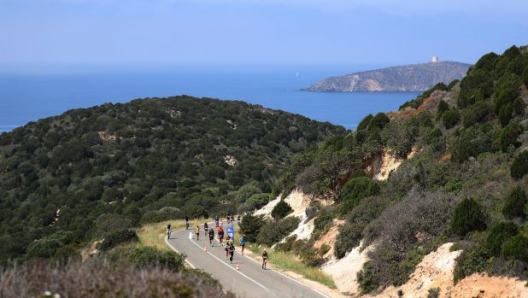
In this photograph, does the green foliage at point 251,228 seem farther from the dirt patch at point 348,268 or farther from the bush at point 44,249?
the bush at point 44,249

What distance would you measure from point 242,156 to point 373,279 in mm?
57360

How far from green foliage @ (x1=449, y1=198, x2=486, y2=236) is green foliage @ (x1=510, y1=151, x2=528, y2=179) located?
7.33 ft

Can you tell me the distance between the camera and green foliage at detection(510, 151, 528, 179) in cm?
2036

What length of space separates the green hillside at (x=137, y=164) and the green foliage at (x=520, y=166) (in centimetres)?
2585

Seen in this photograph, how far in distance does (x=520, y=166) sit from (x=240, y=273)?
10.6 m

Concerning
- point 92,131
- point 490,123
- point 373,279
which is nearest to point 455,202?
point 373,279

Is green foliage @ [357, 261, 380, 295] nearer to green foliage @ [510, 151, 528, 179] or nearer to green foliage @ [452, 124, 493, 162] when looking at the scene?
green foliage @ [510, 151, 528, 179]

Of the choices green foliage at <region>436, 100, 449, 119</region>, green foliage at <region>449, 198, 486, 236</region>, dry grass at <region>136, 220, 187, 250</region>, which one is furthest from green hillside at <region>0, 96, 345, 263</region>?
green foliage at <region>449, 198, 486, 236</region>

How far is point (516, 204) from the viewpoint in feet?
59.4

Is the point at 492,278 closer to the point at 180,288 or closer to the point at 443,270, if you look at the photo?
the point at 443,270

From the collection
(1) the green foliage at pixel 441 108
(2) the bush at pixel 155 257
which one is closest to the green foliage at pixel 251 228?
(1) the green foliage at pixel 441 108

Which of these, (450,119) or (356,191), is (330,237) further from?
(450,119)

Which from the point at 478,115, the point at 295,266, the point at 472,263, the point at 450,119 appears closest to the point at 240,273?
the point at 295,266

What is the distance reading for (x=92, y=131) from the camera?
79062 mm
